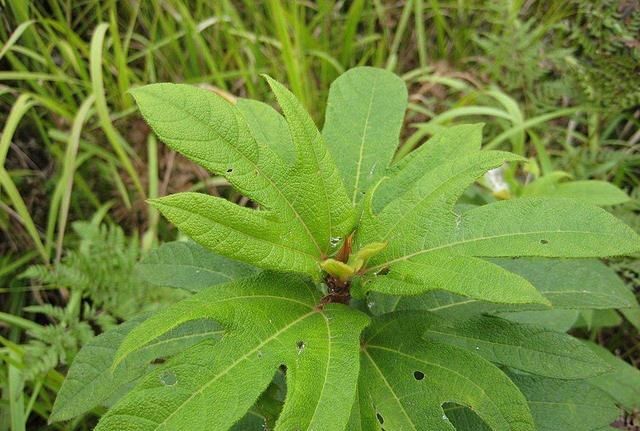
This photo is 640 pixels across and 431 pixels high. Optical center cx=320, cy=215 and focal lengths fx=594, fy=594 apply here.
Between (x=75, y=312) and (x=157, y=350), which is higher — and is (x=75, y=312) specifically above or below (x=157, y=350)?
below

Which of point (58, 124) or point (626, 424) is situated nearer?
point (626, 424)

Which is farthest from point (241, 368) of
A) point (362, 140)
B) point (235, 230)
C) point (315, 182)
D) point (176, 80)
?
point (176, 80)

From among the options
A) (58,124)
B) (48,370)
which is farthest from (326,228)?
(58,124)

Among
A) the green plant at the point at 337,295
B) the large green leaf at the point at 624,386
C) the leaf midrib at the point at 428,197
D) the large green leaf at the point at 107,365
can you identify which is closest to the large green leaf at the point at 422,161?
the green plant at the point at 337,295

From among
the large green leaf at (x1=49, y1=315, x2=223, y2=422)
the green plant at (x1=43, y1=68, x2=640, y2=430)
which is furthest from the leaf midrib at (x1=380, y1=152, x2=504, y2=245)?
the large green leaf at (x1=49, y1=315, x2=223, y2=422)

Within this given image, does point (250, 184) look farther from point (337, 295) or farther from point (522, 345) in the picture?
point (522, 345)

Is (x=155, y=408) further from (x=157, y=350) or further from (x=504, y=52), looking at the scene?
(x=504, y=52)
